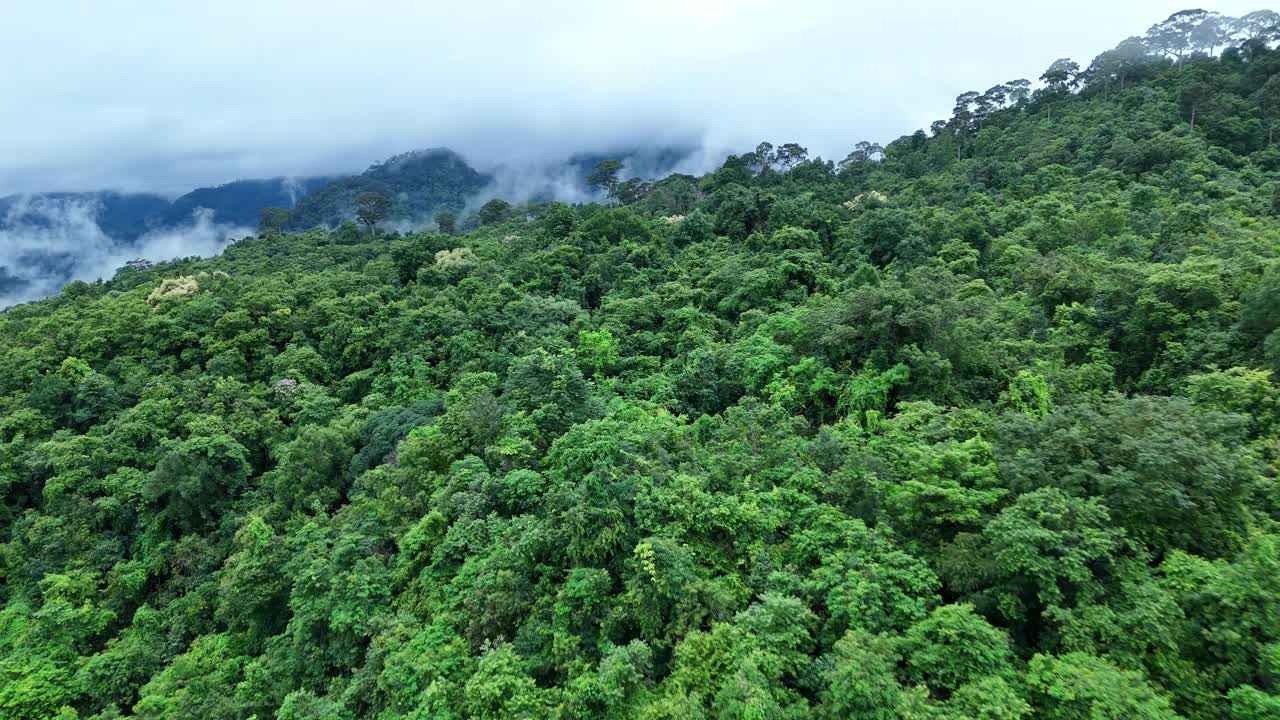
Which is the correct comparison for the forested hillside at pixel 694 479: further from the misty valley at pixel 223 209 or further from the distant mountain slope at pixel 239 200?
the distant mountain slope at pixel 239 200

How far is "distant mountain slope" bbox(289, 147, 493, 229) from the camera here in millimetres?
77438

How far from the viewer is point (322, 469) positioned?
17250 millimetres

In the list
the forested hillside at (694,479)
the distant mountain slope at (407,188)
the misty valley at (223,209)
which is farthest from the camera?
the distant mountain slope at (407,188)

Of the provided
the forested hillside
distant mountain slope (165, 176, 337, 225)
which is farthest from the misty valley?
the forested hillside

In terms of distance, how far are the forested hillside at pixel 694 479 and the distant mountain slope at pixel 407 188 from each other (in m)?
52.3

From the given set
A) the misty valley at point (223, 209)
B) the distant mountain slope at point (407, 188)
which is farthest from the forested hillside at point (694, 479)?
the distant mountain slope at point (407, 188)

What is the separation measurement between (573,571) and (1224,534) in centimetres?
890

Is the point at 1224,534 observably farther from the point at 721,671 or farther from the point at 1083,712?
the point at 721,671

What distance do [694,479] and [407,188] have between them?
92.3 m

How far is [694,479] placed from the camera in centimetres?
1069

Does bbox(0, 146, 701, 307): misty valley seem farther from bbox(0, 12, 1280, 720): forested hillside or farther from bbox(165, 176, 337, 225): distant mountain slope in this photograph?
bbox(0, 12, 1280, 720): forested hillside

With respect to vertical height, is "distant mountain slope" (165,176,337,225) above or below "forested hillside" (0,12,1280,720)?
above

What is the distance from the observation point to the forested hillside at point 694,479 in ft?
24.0

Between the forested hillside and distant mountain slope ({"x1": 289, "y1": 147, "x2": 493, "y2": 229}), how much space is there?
52.3 m
